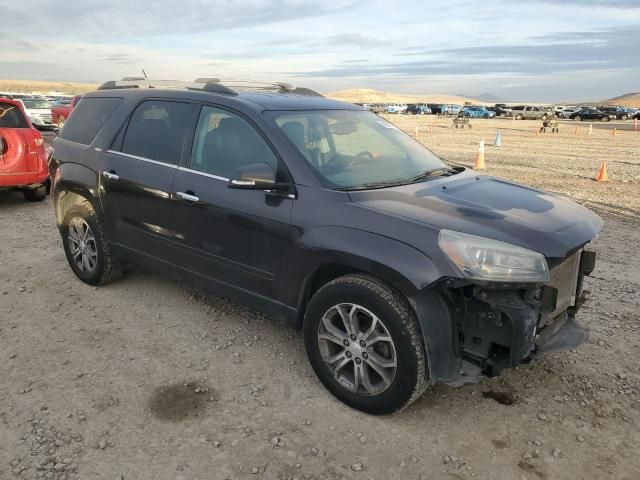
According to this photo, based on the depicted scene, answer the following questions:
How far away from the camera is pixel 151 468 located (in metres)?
2.67

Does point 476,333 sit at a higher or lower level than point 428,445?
higher

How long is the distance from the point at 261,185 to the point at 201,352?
4.57 ft

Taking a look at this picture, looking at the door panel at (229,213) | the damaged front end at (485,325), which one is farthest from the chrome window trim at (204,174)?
the damaged front end at (485,325)

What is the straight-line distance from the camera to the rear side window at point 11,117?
26.5 feet

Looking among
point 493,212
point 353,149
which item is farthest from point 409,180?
point 493,212

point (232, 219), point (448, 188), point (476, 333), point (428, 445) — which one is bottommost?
point (428, 445)

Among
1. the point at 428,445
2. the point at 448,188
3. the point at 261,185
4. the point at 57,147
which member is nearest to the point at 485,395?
the point at 428,445

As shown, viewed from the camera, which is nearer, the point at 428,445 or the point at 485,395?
the point at 428,445

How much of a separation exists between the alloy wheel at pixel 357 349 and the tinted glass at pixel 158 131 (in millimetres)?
1781

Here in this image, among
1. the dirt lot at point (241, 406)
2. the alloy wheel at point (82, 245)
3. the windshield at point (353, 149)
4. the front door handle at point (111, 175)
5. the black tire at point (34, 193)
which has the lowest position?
the dirt lot at point (241, 406)

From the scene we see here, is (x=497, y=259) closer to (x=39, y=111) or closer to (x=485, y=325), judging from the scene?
(x=485, y=325)

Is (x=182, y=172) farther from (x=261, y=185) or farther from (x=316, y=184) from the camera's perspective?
(x=316, y=184)

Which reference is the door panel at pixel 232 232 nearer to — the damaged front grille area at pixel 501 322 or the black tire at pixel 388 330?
the black tire at pixel 388 330

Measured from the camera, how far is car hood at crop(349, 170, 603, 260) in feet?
9.35
